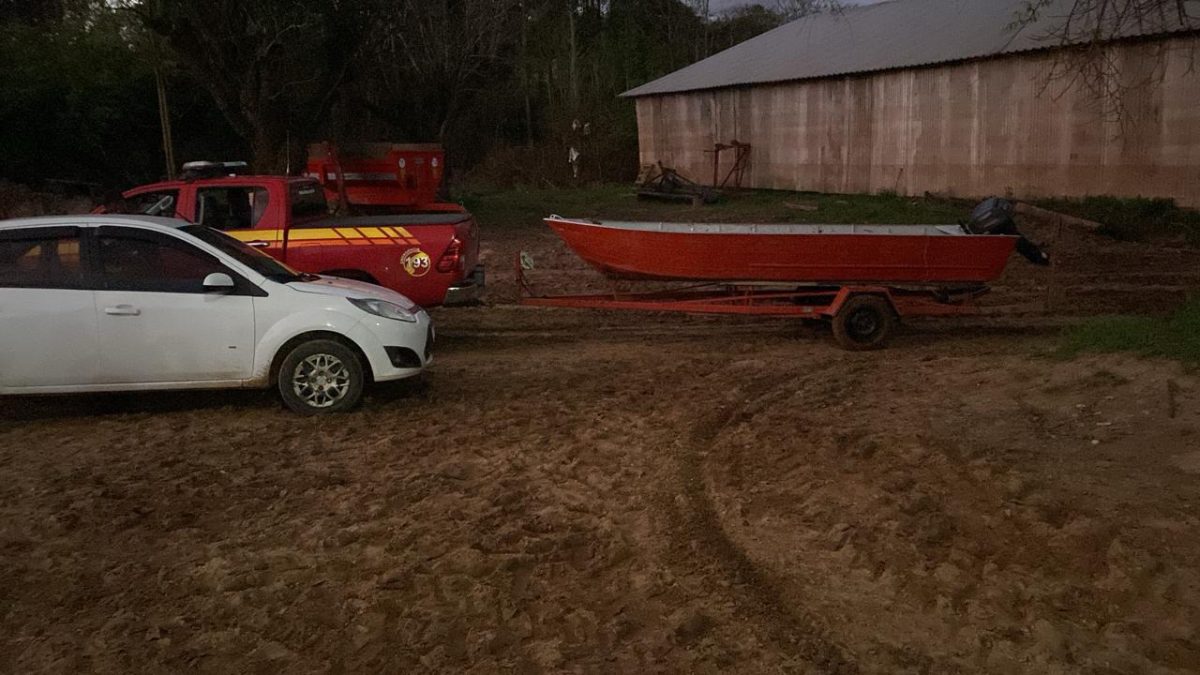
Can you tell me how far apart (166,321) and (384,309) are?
5.28ft

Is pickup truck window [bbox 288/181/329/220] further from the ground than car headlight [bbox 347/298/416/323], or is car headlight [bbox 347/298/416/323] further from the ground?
pickup truck window [bbox 288/181/329/220]

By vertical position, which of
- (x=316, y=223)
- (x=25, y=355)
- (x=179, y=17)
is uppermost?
(x=179, y=17)

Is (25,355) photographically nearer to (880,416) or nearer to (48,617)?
(48,617)

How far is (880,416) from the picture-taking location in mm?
7422

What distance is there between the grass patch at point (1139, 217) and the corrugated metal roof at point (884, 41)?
308cm

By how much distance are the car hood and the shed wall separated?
9.13m

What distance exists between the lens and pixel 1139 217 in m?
18.3

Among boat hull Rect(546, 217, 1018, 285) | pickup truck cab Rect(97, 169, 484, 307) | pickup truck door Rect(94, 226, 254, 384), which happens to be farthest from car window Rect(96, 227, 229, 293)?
boat hull Rect(546, 217, 1018, 285)

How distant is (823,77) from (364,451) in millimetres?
22779

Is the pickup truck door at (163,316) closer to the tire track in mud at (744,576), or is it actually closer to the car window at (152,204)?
the car window at (152,204)

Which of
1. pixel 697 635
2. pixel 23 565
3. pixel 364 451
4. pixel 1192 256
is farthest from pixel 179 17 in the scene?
pixel 1192 256

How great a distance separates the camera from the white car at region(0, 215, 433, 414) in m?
7.51

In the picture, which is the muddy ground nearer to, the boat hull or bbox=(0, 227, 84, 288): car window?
bbox=(0, 227, 84, 288): car window

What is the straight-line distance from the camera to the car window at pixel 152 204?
31.9 ft
